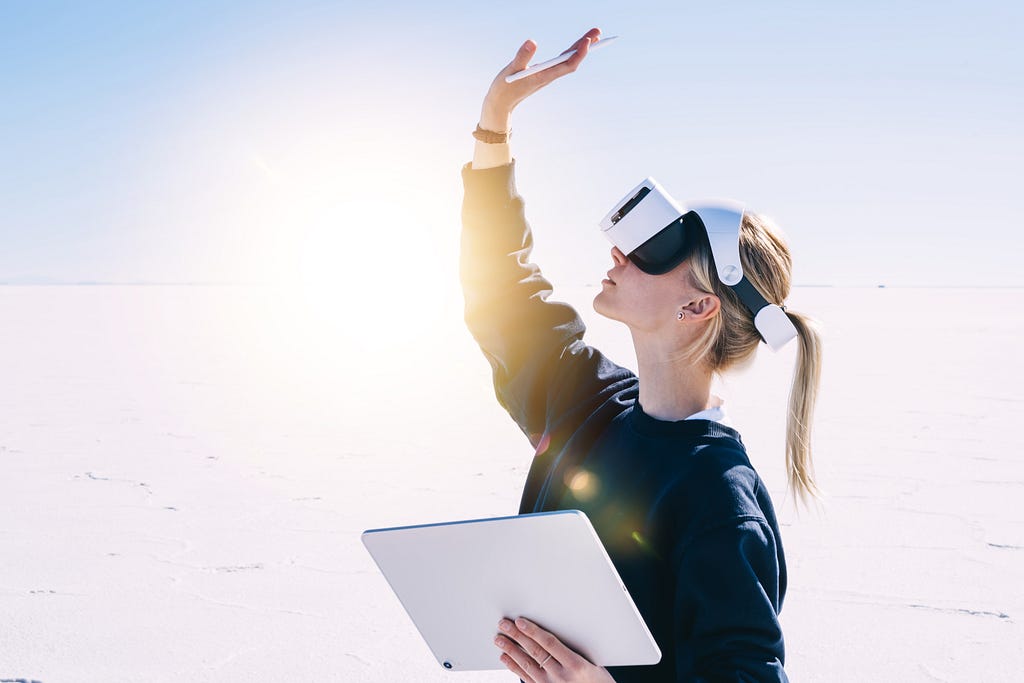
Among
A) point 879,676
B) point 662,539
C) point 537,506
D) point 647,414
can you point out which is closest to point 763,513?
point 662,539

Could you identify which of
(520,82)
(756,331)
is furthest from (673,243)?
(520,82)

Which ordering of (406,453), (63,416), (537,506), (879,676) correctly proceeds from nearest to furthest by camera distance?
(537,506) < (879,676) < (406,453) < (63,416)

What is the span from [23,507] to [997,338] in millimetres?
15292

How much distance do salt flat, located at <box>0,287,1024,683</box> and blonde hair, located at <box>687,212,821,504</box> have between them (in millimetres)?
Result: 293

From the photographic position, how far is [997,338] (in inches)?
593

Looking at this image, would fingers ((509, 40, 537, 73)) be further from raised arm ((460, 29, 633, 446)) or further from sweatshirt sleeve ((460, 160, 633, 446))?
sweatshirt sleeve ((460, 160, 633, 446))

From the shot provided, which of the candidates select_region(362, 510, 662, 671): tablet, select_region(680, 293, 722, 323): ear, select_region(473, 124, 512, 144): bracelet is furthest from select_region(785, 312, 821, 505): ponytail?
select_region(473, 124, 512, 144): bracelet

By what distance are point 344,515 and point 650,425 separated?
3.20 meters

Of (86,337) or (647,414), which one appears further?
(86,337)

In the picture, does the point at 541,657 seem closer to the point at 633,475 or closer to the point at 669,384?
the point at 633,475

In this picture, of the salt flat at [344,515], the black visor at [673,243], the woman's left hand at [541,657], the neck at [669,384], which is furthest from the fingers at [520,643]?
the salt flat at [344,515]

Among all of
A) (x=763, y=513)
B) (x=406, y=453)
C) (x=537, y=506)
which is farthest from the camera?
(x=406, y=453)

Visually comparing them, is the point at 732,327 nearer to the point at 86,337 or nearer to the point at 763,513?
the point at 763,513

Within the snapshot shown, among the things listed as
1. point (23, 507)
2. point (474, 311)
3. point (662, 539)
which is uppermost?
point (23, 507)
